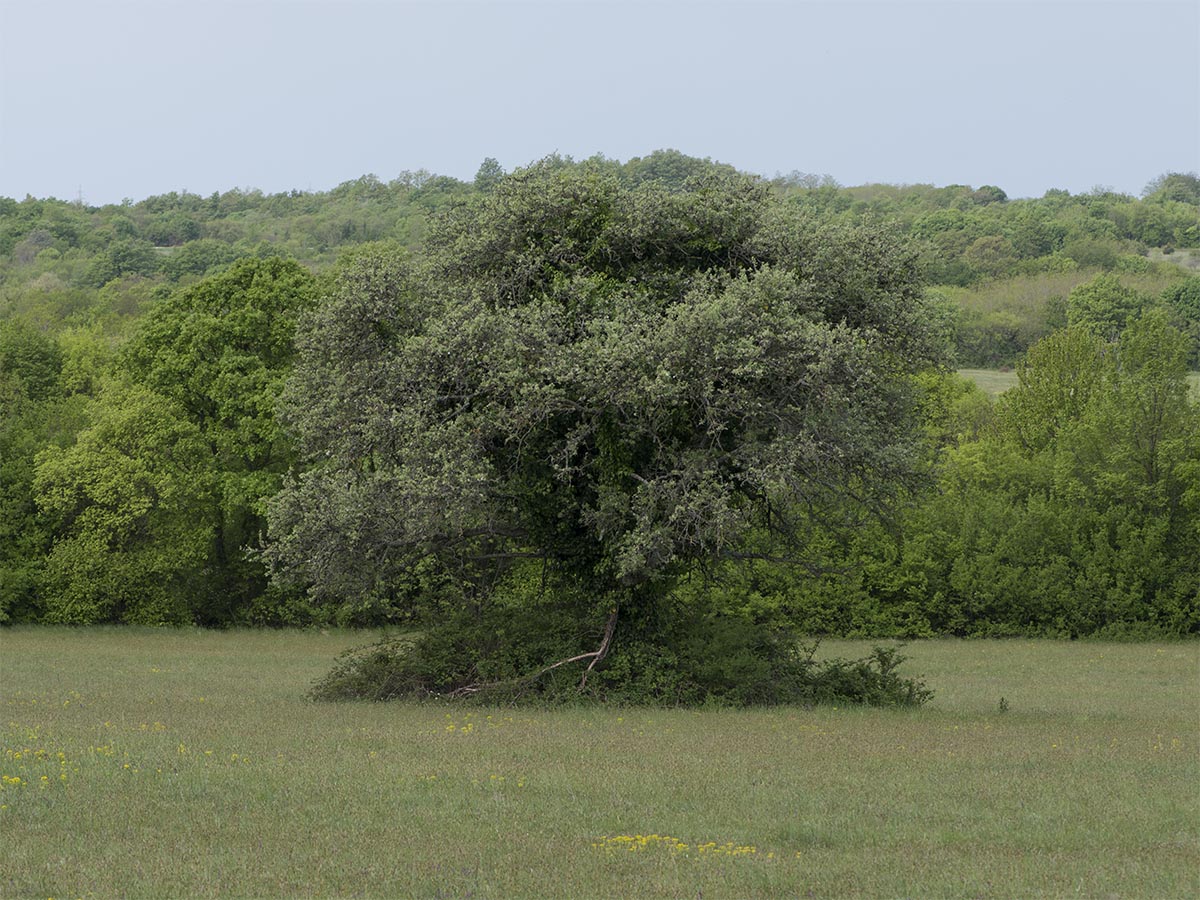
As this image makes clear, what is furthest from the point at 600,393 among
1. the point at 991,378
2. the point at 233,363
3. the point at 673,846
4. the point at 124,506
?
the point at 991,378

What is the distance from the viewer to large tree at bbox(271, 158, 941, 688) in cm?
2339

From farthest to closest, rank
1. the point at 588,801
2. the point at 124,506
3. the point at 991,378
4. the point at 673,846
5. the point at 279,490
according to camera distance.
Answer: the point at 991,378
the point at 279,490
the point at 124,506
the point at 588,801
the point at 673,846

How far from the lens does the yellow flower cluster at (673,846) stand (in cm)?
1191

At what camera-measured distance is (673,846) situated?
12.2 metres

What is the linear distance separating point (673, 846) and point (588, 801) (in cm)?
247

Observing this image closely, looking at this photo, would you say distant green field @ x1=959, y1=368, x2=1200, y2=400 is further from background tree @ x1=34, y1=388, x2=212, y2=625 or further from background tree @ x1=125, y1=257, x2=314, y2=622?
background tree @ x1=34, y1=388, x2=212, y2=625

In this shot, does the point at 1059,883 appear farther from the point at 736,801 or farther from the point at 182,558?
the point at 182,558

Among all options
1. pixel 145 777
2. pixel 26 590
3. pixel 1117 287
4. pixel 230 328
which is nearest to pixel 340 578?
pixel 145 777

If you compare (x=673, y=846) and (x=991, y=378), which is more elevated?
(x=991, y=378)

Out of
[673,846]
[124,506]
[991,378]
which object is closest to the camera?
[673,846]

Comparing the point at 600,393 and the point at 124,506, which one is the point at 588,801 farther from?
the point at 124,506

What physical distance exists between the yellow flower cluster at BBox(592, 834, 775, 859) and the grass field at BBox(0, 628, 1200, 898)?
40 mm

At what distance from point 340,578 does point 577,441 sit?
5271 millimetres

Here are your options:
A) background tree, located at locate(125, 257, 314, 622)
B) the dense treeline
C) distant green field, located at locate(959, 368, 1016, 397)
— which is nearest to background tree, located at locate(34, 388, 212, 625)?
the dense treeline
